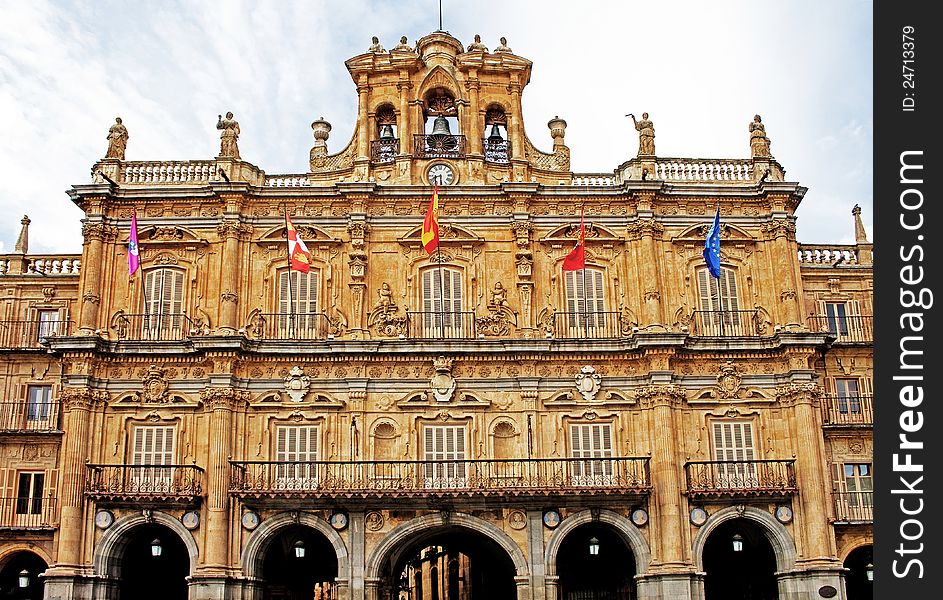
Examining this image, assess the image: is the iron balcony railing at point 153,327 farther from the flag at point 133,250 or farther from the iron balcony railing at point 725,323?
the iron balcony railing at point 725,323

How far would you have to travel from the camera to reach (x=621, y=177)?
3772cm

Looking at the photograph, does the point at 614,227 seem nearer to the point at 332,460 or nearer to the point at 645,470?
the point at 645,470

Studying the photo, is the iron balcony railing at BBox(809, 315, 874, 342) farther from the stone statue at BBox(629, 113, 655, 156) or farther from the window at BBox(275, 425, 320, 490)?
the window at BBox(275, 425, 320, 490)

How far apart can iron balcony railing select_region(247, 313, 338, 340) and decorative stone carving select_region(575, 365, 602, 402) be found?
8.97m

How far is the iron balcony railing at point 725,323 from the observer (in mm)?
35969

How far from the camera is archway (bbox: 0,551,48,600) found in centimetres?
3644

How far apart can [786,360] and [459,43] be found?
699 inches

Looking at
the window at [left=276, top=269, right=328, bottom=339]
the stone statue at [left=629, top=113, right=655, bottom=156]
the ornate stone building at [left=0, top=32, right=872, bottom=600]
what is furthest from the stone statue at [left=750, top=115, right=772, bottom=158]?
the window at [left=276, top=269, right=328, bottom=339]

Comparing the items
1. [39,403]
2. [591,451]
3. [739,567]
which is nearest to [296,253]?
[591,451]

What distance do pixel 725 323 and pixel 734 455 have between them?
16.0 feet

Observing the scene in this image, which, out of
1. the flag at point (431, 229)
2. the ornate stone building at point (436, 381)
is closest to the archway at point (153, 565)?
the ornate stone building at point (436, 381)

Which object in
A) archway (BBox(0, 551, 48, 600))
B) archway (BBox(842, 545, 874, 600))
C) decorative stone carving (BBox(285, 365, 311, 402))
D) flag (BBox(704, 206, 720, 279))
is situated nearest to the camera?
flag (BBox(704, 206, 720, 279))

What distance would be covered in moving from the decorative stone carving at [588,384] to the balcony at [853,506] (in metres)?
10.0

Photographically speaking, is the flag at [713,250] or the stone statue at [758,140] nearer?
the flag at [713,250]
